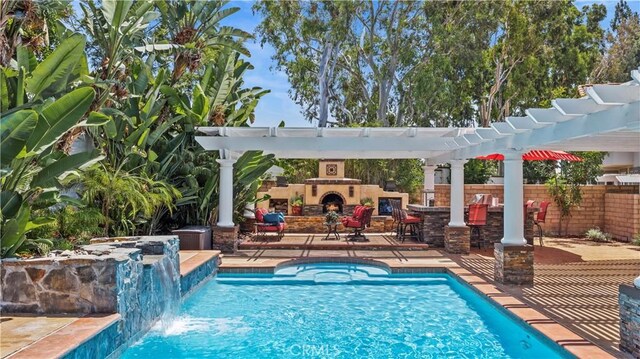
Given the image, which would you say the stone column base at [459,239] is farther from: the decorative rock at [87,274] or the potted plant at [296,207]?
the decorative rock at [87,274]

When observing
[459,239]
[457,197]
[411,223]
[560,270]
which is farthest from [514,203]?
[411,223]

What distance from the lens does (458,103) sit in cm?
3138

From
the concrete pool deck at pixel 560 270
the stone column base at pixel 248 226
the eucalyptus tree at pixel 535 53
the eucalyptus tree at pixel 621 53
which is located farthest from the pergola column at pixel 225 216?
the eucalyptus tree at pixel 621 53

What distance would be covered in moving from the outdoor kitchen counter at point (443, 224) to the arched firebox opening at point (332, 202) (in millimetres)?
5631

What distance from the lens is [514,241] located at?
875cm

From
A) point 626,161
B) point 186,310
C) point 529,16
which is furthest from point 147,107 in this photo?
point 626,161

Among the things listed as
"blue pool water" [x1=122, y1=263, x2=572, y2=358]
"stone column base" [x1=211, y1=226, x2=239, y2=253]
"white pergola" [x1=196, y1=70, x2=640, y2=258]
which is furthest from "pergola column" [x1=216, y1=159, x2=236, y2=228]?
"blue pool water" [x1=122, y1=263, x2=572, y2=358]

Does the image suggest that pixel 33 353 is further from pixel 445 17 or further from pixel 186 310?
pixel 445 17

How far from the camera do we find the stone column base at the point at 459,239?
12.6 metres

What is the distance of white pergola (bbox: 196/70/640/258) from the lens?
554 centimetres

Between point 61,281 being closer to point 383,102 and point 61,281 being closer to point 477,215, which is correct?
point 477,215

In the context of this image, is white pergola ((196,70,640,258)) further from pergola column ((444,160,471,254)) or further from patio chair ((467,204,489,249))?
patio chair ((467,204,489,249))

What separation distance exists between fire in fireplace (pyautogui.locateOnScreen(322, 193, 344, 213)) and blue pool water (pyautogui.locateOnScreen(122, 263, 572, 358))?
29.2 ft

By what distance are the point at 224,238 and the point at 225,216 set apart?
22.5 inches
